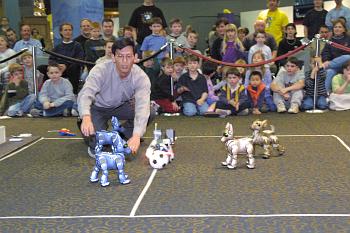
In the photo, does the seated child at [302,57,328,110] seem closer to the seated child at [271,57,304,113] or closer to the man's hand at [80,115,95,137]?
the seated child at [271,57,304,113]

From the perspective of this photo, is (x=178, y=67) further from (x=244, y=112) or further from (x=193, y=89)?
(x=244, y=112)

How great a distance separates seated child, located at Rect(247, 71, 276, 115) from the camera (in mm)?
7438

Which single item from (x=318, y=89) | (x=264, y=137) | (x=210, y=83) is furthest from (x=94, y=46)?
(x=264, y=137)

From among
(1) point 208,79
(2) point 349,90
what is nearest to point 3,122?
(1) point 208,79

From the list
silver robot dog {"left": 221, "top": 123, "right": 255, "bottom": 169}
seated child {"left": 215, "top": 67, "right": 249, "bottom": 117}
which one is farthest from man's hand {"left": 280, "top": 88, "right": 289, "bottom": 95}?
silver robot dog {"left": 221, "top": 123, "right": 255, "bottom": 169}

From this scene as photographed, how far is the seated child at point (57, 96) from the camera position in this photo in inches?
297

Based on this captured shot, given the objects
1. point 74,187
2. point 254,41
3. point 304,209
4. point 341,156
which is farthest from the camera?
point 254,41

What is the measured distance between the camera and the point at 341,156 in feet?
15.1

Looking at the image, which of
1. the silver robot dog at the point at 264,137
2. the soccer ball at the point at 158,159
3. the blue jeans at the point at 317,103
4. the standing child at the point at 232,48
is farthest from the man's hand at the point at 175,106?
the soccer ball at the point at 158,159

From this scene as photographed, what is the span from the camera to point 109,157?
3770 millimetres

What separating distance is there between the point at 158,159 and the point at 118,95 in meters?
0.85

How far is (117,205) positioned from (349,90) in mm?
5244

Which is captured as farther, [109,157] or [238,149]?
[238,149]

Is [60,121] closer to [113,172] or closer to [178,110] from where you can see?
[178,110]
